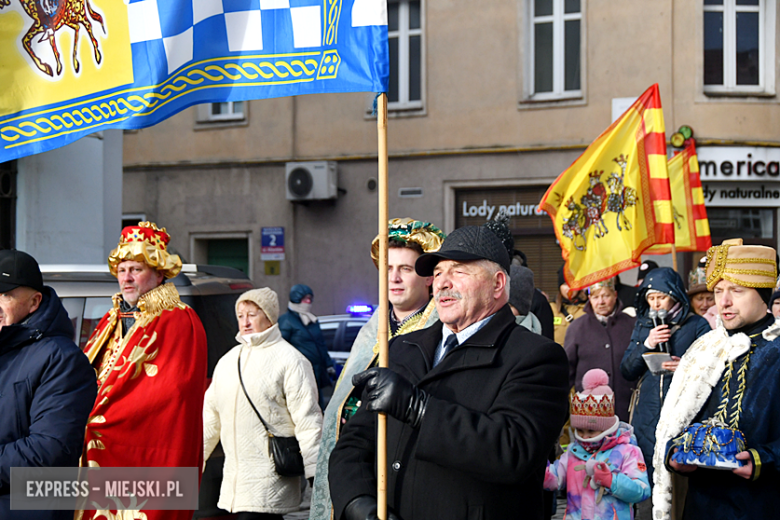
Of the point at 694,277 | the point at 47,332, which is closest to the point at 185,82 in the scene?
the point at 47,332

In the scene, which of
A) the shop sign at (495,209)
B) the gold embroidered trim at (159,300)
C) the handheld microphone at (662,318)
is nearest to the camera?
the gold embroidered trim at (159,300)

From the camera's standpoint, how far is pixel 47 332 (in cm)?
356

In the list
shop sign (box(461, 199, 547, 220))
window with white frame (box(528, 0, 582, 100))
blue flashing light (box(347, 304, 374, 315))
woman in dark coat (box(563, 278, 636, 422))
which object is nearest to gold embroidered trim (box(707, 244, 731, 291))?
woman in dark coat (box(563, 278, 636, 422))

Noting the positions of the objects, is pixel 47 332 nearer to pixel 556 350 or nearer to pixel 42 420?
pixel 42 420

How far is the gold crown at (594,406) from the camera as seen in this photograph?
439 cm

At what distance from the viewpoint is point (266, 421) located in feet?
16.8

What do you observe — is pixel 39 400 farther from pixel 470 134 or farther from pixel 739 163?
pixel 739 163

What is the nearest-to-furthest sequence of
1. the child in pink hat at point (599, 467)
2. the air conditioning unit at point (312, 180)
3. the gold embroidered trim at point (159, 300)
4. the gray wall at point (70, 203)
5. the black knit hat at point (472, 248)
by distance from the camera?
the black knit hat at point (472, 248) → the child in pink hat at point (599, 467) → the gold embroidered trim at point (159, 300) → the gray wall at point (70, 203) → the air conditioning unit at point (312, 180)

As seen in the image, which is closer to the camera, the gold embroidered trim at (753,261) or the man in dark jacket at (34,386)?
the man in dark jacket at (34,386)

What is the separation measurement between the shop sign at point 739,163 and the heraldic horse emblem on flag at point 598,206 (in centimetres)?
722

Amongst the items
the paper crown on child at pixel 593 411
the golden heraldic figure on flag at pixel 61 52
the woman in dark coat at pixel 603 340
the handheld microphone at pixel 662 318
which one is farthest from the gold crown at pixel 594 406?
the golden heraldic figure on flag at pixel 61 52

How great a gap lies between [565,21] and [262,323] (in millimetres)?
11573

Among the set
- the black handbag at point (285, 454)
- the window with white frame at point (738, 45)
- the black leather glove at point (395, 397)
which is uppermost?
the window with white frame at point (738, 45)

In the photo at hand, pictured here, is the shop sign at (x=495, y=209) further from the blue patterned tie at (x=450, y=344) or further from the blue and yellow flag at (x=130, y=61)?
the blue patterned tie at (x=450, y=344)
